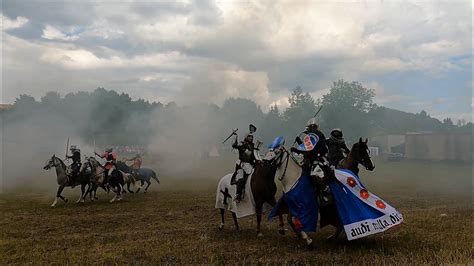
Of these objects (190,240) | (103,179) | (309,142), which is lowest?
(190,240)

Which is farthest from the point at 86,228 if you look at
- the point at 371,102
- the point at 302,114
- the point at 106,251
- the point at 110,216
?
the point at 371,102

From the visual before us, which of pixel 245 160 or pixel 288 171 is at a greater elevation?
pixel 245 160

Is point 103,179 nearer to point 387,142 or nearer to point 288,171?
point 288,171

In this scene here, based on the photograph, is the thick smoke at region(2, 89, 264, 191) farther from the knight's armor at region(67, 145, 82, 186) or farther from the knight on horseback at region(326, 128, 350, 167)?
the knight on horseback at region(326, 128, 350, 167)

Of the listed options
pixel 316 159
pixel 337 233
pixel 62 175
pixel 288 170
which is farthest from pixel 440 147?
pixel 316 159

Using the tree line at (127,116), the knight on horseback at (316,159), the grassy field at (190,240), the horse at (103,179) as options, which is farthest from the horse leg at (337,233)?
the tree line at (127,116)

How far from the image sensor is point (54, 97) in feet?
162

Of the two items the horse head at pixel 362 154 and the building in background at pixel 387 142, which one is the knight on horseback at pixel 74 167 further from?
the building in background at pixel 387 142

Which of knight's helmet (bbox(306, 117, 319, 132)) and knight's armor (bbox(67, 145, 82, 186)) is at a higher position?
knight's helmet (bbox(306, 117, 319, 132))

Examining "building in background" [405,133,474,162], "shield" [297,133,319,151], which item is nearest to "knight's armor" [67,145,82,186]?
"shield" [297,133,319,151]

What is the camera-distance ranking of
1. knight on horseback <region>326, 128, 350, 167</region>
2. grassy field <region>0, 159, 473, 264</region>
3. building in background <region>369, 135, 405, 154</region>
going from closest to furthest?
1. grassy field <region>0, 159, 473, 264</region>
2. knight on horseback <region>326, 128, 350, 167</region>
3. building in background <region>369, 135, 405, 154</region>

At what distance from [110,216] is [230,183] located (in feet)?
20.8

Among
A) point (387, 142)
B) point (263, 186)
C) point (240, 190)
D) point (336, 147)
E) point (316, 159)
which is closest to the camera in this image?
point (316, 159)

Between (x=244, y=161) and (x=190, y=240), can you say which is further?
(x=244, y=161)
